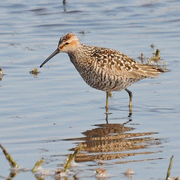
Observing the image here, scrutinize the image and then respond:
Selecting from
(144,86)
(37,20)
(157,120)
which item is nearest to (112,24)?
(37,20)

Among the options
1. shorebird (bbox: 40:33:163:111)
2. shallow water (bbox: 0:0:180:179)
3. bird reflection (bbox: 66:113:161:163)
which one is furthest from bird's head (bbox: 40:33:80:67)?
bird reflection (bbox: 66:113:161:163)

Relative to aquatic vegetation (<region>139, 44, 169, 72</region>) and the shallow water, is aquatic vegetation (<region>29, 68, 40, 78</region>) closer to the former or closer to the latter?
the shallow water

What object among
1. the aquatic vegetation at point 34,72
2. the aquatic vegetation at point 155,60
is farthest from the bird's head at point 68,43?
the aquatic vegetation at point 155,60

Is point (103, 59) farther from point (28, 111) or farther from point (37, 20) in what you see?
point (37, 20)

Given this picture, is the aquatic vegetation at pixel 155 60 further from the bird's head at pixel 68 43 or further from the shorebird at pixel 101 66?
the bird's head at pixel 68 43

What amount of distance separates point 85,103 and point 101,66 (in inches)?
26.5

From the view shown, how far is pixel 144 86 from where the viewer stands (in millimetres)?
10406

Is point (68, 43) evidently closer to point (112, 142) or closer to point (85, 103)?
point (85, 103)

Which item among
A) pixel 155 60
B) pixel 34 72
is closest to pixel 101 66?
pixel 34 72

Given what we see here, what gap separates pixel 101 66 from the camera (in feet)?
30.2

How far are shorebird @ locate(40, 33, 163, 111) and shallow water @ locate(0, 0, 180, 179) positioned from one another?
394 millimetres

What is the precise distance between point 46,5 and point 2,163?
11.5 m

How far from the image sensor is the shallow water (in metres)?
6.93

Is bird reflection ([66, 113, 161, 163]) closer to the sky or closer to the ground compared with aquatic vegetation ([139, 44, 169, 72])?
closer to the ground
